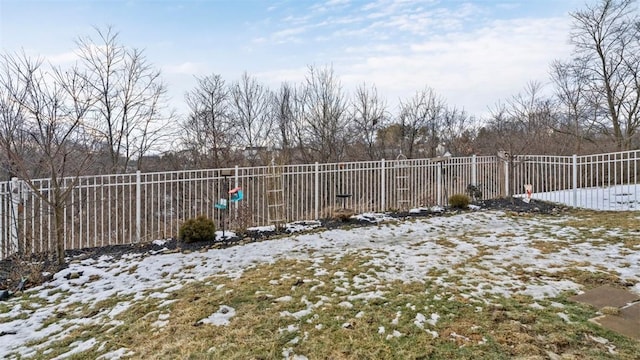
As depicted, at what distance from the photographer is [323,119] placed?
15.2 meters

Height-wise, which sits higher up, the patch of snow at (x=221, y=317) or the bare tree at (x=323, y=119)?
the bare tree at (x=323, y=119)

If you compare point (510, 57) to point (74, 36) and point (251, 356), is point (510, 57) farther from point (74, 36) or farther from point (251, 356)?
point (74, 36)

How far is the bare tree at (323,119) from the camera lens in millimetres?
14977

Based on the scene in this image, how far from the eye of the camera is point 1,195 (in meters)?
5.12

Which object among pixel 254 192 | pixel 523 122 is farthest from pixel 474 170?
pixel 523 122

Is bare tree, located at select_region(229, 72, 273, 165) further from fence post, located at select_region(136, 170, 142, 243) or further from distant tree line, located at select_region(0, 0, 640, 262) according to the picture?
fence post, located at select_region(136, 170, 142, 243)

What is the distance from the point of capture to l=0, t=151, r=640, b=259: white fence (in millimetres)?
5332

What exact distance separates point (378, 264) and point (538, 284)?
5.90 ft

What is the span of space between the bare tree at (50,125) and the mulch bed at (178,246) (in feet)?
1.22

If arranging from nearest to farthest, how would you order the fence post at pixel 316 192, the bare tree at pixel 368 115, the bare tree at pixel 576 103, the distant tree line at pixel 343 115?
the fence post at pixel 316 192, the distant tree line at pixel 343 115, the bare tree at pixel 576 103, the bare tree at pixel 368 115

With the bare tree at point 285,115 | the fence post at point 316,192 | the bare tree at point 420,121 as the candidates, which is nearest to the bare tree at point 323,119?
the bare tree at point 285,115

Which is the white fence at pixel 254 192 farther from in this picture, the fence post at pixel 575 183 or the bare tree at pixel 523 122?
the bare tree at pixel 523 122

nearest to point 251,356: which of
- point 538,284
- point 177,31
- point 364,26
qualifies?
point 538,284

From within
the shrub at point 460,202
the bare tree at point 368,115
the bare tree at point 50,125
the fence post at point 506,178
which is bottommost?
the shrub at point 460,202
